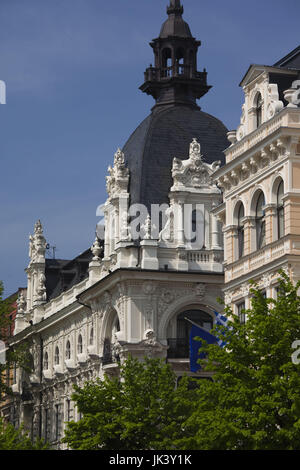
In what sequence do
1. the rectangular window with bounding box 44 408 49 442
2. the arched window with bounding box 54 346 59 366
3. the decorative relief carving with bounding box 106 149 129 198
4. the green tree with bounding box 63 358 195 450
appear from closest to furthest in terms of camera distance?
the green tree with bounding box 63 358 195 450
the decorative relief carving with bounding box 106 149 129 198
the arched window with bounding box 54 346 59 366
the rectangular window with bounding box 44 408 49 442

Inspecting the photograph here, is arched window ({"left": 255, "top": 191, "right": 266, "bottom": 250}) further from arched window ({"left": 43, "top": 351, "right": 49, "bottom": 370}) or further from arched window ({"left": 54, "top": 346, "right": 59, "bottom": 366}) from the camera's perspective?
arched window ({"left": 43, "top": 351, "right": 49, "bottom": 370})

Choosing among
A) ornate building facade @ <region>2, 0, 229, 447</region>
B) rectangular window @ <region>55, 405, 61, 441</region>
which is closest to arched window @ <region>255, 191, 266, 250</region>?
ornate building facade @ <region>2, 0, 229, 447</region>

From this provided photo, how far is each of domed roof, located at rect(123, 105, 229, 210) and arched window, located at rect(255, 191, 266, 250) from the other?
2527 cm

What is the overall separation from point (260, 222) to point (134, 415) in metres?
9.64

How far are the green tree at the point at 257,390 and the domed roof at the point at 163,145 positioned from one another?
1436 inches

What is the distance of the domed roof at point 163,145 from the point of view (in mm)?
86438

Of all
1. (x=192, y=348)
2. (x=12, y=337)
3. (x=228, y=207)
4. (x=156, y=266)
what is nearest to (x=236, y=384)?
(x=228, y=207)

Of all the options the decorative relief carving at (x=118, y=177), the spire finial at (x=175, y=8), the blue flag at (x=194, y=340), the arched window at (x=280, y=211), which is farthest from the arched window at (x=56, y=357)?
the arched window at (x=280, y=211)

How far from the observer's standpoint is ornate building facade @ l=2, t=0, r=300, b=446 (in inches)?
2406

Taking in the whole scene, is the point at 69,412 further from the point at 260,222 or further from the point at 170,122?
the point at 260,222

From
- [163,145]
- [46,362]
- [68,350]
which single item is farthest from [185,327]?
[46,362]

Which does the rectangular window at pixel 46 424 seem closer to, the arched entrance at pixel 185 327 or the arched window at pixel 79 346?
the arched window at pixel 79 346

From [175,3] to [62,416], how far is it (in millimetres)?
28686

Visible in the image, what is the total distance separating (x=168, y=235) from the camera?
8438cm
